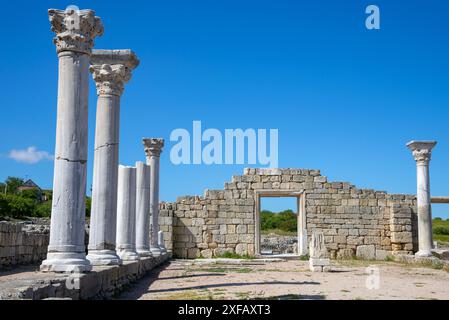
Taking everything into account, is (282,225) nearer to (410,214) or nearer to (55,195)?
(410,214)

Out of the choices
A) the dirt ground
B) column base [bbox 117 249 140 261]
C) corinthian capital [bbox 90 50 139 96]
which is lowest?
the dirt ground

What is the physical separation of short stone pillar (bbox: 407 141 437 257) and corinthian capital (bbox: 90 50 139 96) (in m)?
15.4

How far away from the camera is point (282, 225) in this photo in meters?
55.1

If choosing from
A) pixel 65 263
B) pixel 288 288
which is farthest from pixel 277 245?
pixel 65 263

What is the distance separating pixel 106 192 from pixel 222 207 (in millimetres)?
13549

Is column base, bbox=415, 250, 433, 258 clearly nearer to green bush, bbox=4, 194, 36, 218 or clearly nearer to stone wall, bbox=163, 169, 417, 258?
stone wall, bbox=163, 169, 417, 258

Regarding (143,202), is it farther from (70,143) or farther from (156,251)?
(70,143)

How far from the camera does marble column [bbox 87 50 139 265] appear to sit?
36.0 feet

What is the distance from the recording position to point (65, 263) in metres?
8.27

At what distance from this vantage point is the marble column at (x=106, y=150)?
432 inches

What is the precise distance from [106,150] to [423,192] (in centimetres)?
1626

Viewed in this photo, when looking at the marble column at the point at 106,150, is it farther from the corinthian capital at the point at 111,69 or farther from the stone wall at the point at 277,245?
the stone wall at the point at 277,245

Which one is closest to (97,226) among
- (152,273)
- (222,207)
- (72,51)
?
(72,51)

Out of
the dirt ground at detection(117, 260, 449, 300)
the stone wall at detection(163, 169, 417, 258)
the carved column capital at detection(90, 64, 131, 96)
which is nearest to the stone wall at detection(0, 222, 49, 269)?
the dirt ground at detection(117, 260, 449, 300)
